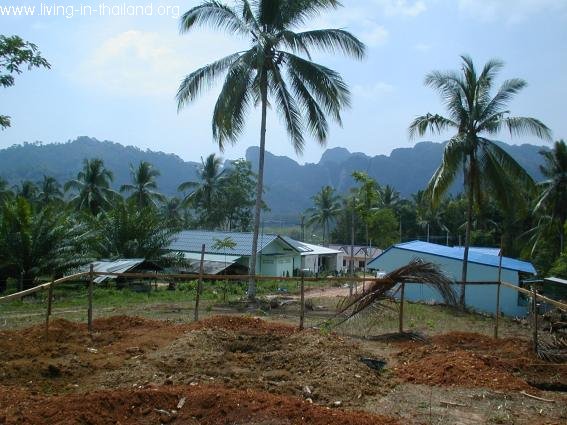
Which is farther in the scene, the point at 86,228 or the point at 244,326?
the point at 86,228

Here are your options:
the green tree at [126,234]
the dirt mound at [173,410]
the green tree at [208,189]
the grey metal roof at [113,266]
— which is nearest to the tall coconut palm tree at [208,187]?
the green tree at [208,189]

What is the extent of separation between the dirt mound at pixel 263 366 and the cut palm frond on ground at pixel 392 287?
181 cm

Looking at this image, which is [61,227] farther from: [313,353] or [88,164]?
[88,164]

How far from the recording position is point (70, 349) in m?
9.29

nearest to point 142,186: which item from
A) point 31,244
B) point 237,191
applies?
point 237,191

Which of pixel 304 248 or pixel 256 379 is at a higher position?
pixel 256 379

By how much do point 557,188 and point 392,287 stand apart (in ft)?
84.8

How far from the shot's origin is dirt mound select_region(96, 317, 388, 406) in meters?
7.47

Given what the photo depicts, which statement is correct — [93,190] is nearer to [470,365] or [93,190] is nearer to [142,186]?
[142,186]

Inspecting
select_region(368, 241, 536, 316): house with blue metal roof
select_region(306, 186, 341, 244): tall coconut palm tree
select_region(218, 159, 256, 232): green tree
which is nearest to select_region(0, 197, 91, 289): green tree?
select_region(368, 241, 536, 316): house with blue metal roof

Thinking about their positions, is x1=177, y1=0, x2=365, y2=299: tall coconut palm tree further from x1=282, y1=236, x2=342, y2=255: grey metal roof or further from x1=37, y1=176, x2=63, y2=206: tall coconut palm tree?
x1=37, y1=176, x2=63, y2=206: tall coconut palm tree

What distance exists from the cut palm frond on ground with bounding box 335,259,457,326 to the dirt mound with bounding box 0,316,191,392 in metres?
4.01

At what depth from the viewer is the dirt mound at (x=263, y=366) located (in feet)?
24.5

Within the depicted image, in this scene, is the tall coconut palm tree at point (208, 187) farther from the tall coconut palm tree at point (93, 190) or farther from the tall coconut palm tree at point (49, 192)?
the tall coconut palm tree at point (49, 192)
